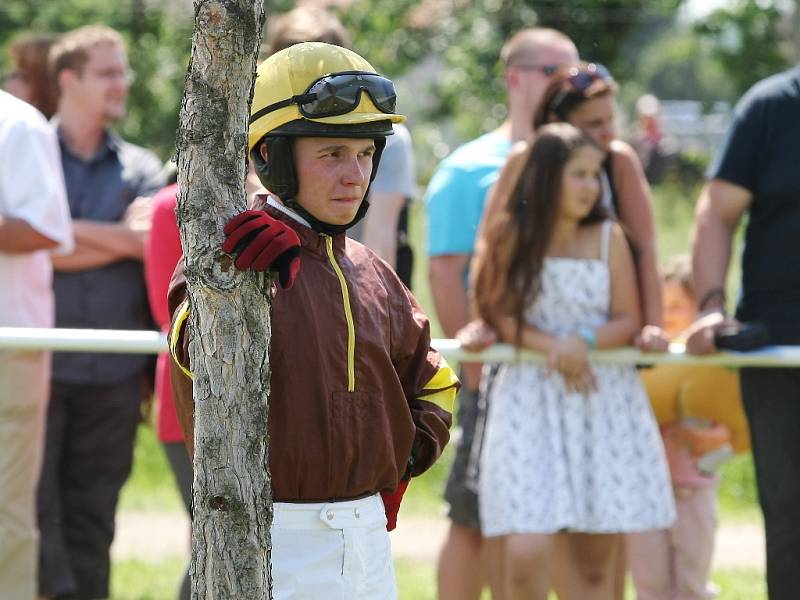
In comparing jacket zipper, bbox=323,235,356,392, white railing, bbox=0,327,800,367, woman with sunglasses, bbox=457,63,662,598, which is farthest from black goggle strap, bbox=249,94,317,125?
woman with sunglasses, bbox=457,63,662,598

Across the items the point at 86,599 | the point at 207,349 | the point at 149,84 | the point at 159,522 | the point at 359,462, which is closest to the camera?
the point at 207,349

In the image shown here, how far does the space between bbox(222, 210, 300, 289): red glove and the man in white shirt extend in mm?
2626

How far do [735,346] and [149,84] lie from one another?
12597mm

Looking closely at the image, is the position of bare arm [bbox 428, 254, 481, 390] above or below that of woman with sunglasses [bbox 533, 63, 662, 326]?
below

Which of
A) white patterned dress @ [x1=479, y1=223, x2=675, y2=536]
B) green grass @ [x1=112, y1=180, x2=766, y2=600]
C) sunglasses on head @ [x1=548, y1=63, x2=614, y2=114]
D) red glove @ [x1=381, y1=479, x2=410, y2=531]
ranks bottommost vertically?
green grass @ [x1=112, y1=180, x2=766, y2=600]

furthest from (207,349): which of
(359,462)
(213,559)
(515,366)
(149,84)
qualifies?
(149,84)

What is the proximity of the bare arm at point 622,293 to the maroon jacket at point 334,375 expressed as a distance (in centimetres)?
182

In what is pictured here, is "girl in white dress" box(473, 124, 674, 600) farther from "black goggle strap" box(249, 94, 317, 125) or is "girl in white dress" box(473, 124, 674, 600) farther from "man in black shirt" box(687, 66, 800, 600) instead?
"black goggle strap" box(249, 94, 317, 125)

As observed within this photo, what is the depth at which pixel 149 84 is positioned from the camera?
648 inches

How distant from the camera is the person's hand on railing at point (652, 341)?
4.87 m

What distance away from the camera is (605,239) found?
4.97 meters

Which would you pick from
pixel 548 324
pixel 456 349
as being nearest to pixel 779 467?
pixel 548 324

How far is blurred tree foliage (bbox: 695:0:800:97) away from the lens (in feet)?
51.9

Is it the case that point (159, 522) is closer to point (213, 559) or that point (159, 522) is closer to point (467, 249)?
point (467, 249)
